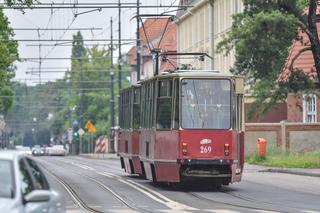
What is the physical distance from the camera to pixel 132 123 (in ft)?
107

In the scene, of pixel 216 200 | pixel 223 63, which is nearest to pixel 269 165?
pixel 216 200

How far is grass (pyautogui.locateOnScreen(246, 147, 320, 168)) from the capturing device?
4039cm

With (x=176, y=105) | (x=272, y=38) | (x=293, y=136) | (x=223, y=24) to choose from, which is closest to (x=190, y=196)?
(x=176, y=105)

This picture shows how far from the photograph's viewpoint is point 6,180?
409 inches

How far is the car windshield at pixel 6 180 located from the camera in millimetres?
10117

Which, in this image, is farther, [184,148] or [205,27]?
[205,27]

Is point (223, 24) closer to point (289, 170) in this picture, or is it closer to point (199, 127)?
point (289, 170)

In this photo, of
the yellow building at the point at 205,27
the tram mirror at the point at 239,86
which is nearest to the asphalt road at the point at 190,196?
the tram mirror at the point at 239,86

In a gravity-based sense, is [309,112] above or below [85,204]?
above

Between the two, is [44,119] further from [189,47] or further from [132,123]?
[132,123]

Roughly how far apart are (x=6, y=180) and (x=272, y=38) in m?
28.9

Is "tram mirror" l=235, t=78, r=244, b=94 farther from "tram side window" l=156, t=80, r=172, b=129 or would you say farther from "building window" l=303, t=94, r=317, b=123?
"building window" l=303, t=94, r=317, b=123

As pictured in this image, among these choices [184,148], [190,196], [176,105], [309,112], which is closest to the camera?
[190,196]

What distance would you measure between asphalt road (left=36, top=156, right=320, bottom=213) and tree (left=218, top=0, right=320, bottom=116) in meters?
6.70
